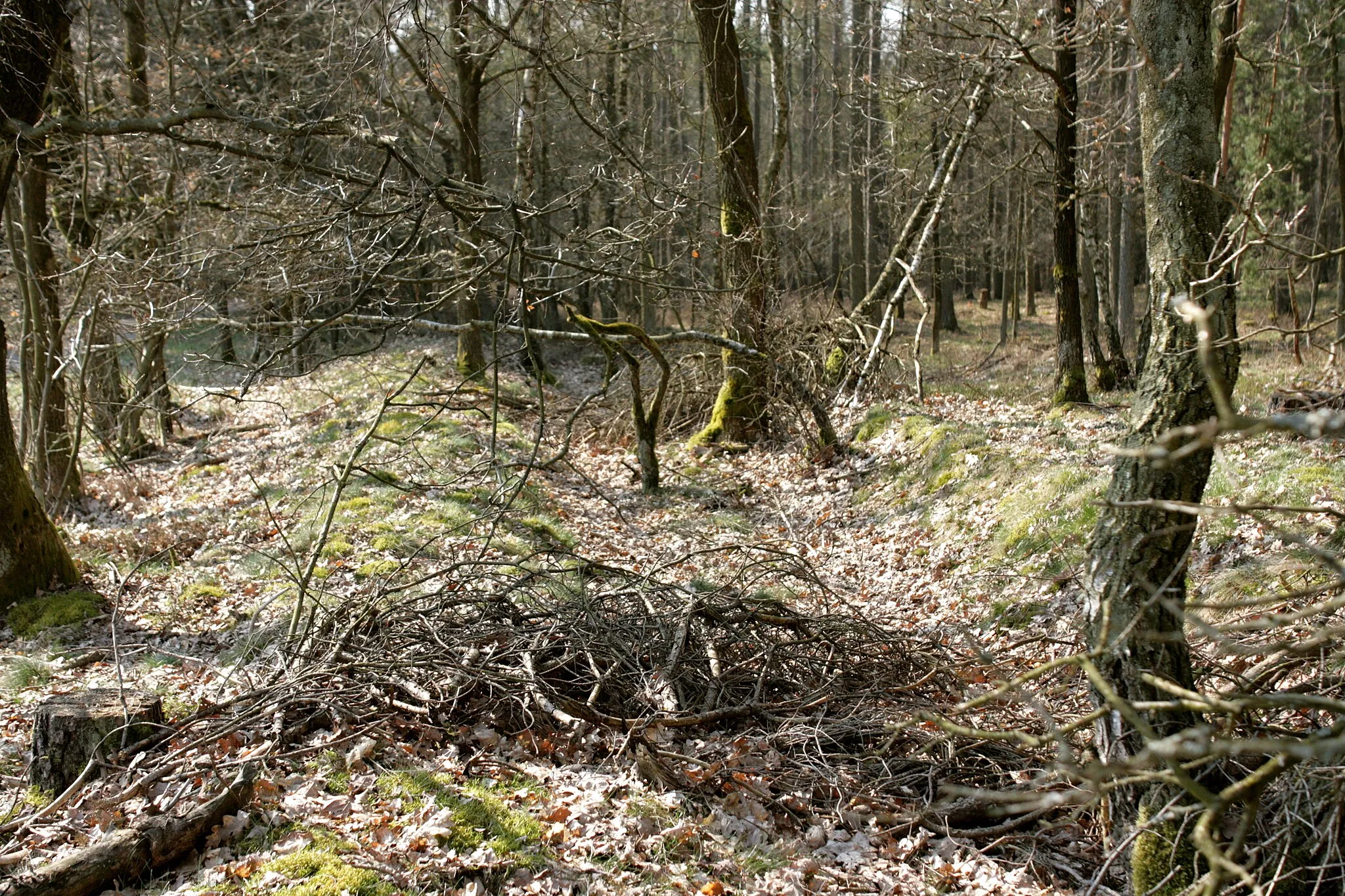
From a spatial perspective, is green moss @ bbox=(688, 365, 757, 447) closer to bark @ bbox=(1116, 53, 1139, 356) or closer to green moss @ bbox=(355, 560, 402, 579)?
green moss @ bbox=(355, 560, 402, 579)

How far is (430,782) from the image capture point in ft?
15.0

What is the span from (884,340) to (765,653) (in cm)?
808

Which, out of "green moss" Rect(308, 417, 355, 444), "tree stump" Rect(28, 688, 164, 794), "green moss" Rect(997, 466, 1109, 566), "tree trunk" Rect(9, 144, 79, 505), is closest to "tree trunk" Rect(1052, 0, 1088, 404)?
"green moss" Rect(997, 466, 1109, 566)

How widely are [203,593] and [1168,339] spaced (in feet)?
24.9

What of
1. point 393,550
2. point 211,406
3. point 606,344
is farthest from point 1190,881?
point 211,406

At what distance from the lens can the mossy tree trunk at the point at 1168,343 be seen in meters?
3.85

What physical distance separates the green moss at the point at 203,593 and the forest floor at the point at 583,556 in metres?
Answer: 0.02

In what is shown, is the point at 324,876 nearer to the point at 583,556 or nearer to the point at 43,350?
the point at 583,556

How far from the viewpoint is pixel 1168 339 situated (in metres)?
3.89

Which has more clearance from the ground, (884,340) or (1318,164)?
(1318,164)

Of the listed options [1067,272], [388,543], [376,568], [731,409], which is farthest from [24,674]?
[1067,272]

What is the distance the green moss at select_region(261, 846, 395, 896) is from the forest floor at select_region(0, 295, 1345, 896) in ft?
0.04

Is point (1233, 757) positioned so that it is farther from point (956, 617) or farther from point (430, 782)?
point (430, 782)

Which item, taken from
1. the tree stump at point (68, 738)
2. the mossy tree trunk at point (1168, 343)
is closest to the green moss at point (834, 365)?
the mossy tree trunk at point (1168, 343)
